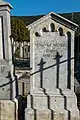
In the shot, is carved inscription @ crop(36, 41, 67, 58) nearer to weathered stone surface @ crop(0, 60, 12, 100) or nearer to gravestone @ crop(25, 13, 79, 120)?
gravestone @ crop(25, 13, 79, 120)

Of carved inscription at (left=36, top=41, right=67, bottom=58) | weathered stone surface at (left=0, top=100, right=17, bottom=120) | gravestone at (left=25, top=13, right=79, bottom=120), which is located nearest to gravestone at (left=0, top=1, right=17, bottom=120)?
weathered stone surface at (left=0, top=100, right=17, bottom=120)

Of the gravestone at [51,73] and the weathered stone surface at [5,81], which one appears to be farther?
the weathered stone surface at [5,81]

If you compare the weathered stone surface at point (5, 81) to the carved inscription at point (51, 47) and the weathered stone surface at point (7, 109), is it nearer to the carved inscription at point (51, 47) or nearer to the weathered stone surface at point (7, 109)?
the weathered stone surface at point (7, 109)

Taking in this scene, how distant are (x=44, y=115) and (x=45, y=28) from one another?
7.23ft

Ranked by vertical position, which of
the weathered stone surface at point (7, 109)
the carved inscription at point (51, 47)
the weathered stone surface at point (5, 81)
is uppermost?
the carved inscription at point (51, 47)

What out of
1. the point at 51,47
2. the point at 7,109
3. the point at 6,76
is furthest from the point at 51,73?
the point at 7,109

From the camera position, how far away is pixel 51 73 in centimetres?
550

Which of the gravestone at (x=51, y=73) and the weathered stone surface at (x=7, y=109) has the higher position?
the gravestone at (x=51, y=73)

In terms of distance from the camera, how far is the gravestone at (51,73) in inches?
213

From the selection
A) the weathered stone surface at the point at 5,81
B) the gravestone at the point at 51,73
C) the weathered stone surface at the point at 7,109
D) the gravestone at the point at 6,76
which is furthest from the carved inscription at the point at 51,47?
the weathered stone surface at the point at 7,109

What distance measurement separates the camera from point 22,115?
5.78m

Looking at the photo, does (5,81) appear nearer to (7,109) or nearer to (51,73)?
(7,109)

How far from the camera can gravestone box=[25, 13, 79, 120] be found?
213 inches

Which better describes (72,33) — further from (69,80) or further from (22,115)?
(22,115)
